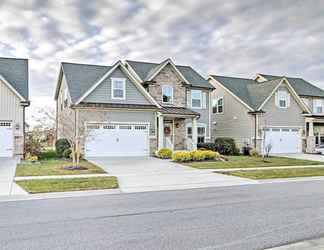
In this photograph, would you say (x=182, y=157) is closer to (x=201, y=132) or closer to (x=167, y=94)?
(x=167, y=94)

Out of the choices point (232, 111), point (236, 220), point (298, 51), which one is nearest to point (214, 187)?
point (236, 220)

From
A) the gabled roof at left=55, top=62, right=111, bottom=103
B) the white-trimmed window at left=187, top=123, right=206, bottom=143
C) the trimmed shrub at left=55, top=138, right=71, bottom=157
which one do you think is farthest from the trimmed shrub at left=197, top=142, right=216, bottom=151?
the trimmed shrub at left=55, top=138, right=71, bottom=157

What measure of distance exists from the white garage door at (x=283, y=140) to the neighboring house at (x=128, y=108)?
24.4 feet

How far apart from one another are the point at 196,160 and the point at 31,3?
13.2 m

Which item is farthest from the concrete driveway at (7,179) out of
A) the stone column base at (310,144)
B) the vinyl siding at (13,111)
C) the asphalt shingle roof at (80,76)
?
the stone column base at (310,144)

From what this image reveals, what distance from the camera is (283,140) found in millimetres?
30812

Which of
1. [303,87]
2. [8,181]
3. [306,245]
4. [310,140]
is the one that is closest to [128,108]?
[8,181]

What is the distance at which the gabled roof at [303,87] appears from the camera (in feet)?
114

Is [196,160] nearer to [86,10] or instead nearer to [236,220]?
[86,10]

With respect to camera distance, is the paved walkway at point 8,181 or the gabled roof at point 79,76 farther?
the gabled roof at point 79,76

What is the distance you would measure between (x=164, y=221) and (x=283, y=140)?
1024 inches

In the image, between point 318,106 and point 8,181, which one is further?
point 318,106

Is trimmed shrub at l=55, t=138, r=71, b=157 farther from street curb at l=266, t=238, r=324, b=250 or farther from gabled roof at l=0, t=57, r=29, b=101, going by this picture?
street curb at l=266, t=238, r=324, b=250

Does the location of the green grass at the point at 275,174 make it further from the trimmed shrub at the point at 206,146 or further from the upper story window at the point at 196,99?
the upper story window at the point at 196,99
